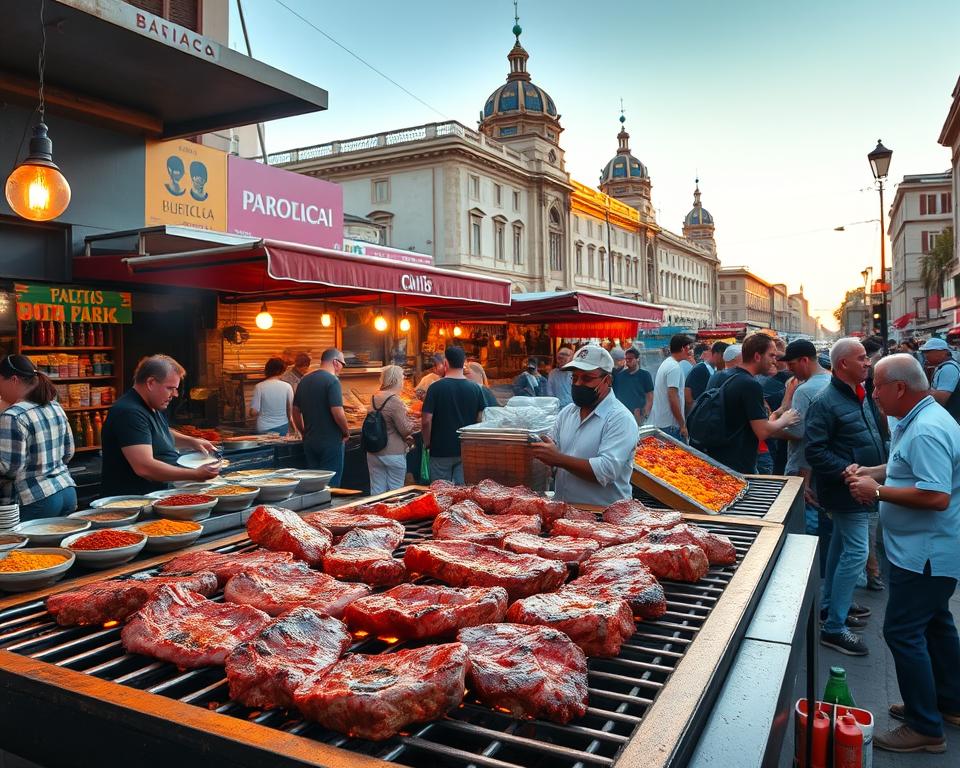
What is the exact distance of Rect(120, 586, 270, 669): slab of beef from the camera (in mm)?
1927

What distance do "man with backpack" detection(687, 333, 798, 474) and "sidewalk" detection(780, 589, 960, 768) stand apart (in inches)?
70.5

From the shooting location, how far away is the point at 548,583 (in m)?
2.54

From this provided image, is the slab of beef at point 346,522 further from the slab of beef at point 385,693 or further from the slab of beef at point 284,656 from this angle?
the slab of beef at point 385,693

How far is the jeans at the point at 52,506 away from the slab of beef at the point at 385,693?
432 cm

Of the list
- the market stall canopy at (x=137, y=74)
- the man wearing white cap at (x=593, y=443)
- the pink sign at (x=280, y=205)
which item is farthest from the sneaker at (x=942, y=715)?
the pink sign at (x=280, y=205)

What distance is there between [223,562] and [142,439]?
83.5 inches

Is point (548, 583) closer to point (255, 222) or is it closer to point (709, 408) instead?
point (709, 408)

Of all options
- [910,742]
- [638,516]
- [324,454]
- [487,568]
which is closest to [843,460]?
[910,742]

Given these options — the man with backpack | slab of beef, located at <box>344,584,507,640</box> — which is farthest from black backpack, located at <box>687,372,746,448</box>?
slab of beef, located at <box>344,584,507,640</box>

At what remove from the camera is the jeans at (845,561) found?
524 cm

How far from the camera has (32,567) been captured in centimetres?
257

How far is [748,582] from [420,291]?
723cm

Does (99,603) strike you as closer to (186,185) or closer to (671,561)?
(671,561)

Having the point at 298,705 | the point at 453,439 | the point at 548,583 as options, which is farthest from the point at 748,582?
the point at 453,439
